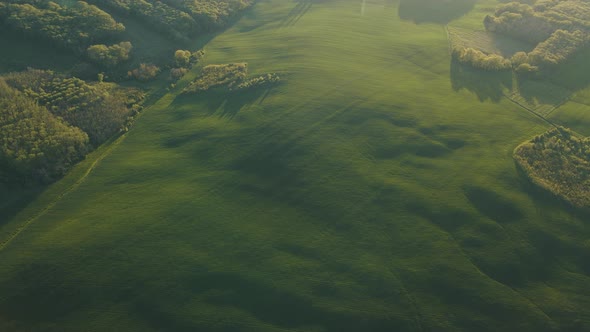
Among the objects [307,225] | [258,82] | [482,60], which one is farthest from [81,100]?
[482,60]

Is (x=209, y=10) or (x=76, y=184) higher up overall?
Result: (x=209, y=10)

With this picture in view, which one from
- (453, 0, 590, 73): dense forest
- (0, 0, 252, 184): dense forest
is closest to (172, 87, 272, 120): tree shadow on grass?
(0, 0, 252, 184): dense forest

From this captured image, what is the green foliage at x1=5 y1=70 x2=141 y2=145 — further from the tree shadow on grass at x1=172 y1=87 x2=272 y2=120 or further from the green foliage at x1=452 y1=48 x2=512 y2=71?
the green foliage at x1=452 y1=48 x2=512 y2=71

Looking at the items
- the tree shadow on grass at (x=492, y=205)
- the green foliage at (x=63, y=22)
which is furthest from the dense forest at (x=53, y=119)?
the tree shadow on grass at (x=492, y=205)

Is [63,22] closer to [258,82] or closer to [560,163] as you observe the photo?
[258,82]

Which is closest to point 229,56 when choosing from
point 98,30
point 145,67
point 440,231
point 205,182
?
point 145,67

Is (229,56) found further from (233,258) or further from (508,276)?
(508,276)

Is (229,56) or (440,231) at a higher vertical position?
(229,56)
